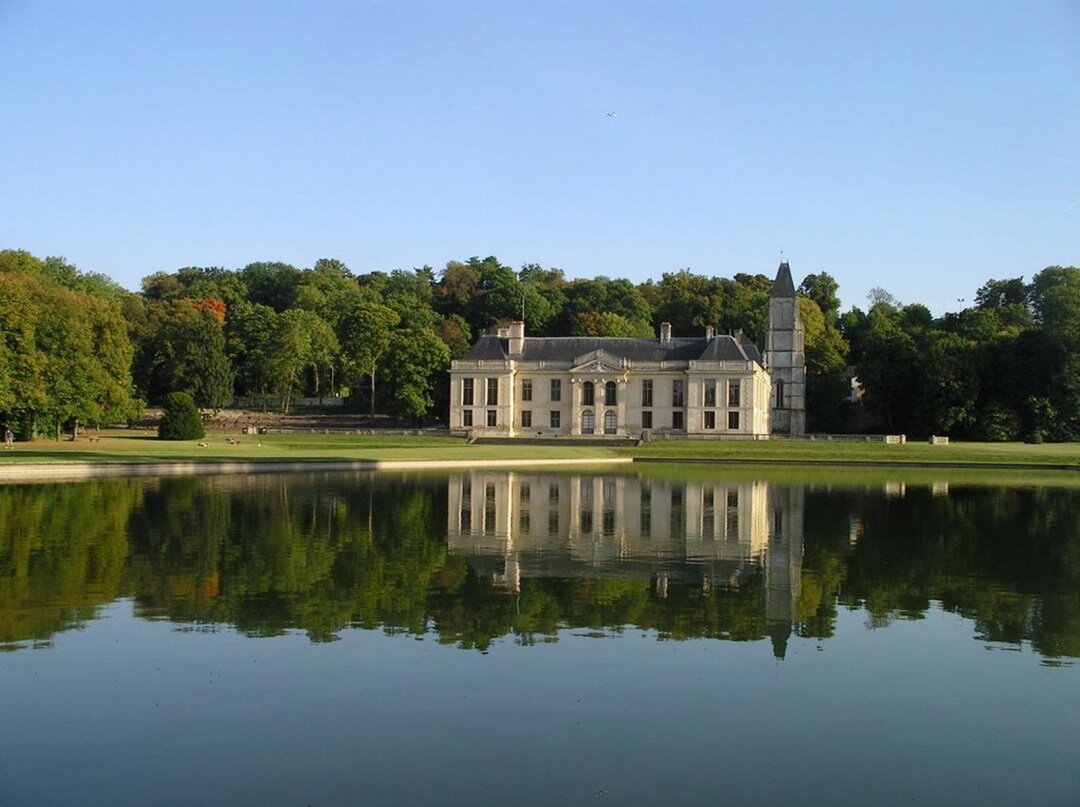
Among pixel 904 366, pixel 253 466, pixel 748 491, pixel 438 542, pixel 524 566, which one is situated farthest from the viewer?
pixel 904 366

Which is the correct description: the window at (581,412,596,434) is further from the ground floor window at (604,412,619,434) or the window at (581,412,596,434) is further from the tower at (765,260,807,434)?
the tower at (765,260,807,434)

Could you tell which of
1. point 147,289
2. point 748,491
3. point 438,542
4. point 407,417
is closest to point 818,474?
point 748,491

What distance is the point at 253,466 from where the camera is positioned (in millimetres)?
40344

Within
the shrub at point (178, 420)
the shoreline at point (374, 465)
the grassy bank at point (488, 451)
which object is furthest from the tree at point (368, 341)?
the shoreline at point (374, 465)

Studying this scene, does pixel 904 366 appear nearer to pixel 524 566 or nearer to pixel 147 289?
pixel 524 566

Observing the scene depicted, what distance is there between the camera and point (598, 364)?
236 feet

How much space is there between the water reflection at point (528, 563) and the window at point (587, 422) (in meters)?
42.1

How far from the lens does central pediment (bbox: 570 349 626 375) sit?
71.8m

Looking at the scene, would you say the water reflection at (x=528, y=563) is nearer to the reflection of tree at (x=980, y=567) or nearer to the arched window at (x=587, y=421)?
the reflection of tree at (x=980, y=567)

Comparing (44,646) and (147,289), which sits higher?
(147,289)

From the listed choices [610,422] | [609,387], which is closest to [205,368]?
[609,387]

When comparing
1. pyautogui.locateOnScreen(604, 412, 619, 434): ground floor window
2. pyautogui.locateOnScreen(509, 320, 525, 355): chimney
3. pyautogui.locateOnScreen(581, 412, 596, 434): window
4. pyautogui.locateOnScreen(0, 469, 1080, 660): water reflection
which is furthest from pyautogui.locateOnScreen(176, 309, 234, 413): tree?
pyautogui.locateOnScreen(0, 469, 1080, 660): water reflection

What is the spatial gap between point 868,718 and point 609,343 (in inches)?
2565

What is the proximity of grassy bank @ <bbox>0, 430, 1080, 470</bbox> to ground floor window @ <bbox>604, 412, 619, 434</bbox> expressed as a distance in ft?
34.3
